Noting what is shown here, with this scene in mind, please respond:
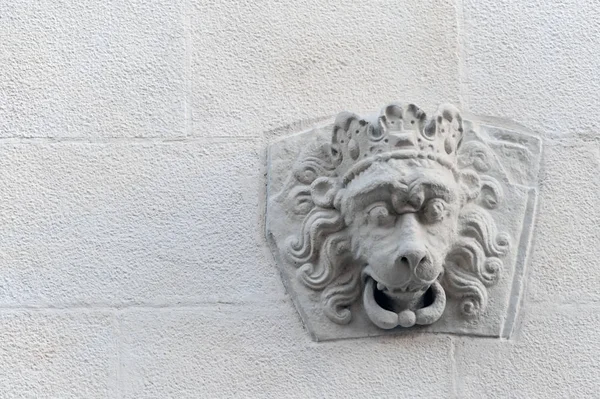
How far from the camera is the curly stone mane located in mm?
1973

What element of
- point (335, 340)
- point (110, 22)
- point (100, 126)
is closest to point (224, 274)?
point (335, 340)

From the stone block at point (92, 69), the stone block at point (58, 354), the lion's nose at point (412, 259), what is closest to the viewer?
the lion's nose at point (412, 259)

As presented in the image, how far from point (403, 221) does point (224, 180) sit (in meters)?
0.40

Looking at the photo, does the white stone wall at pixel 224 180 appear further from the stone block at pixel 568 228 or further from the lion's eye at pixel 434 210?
the lion's eye at pixel 434 210

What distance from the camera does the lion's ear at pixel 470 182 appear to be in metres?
1.99

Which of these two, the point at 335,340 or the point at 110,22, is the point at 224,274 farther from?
the point at 110,22

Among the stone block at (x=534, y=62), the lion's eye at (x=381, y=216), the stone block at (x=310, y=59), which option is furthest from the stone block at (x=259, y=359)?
the stone block at (x=534, y=62)

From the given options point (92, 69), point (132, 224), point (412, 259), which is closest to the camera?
point (412, 259)

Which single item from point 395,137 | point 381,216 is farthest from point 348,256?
point 395,137

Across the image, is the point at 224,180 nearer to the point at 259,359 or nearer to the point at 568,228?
the point at 259,359

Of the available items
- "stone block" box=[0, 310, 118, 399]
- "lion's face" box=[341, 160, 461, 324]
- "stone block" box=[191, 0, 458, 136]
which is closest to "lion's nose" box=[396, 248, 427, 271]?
"lion's face" box=[341, 160, 461, 324]

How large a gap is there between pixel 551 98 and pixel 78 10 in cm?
98

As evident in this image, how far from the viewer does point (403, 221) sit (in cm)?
188

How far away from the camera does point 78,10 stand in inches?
88.0
